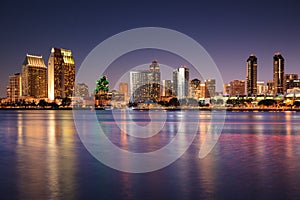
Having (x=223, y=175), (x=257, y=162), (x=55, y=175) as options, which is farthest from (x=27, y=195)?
(x=257, y=162)

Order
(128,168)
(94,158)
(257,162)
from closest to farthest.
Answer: (128,168) < (257,162) < (94,158)

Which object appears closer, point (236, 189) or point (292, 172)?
point (236, 189)

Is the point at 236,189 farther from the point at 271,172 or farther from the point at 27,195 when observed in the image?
the point at 27,195

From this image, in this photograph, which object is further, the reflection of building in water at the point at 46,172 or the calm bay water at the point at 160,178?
the reflection of building in water at the point at 46,172

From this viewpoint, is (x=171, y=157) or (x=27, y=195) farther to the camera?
(x=171, y=157)

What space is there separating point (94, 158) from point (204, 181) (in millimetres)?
9233

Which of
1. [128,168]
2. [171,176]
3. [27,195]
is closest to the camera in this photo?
[27,195]

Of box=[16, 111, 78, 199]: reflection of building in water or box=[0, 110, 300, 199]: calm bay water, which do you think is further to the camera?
box=[16, 111, 78, 199]: reflection of building in water

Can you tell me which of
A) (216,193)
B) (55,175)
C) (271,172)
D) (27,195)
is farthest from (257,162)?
(27,195)

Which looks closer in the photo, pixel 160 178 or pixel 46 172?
pixel 160 178

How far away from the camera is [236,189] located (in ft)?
49.4

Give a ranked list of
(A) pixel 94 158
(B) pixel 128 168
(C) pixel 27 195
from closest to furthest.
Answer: (C) pixel 27 195 → (B) pixel 128 168 → (A) pixel 94 158

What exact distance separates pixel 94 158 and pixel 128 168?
4588 mm

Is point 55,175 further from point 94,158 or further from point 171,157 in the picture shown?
point 171,157
